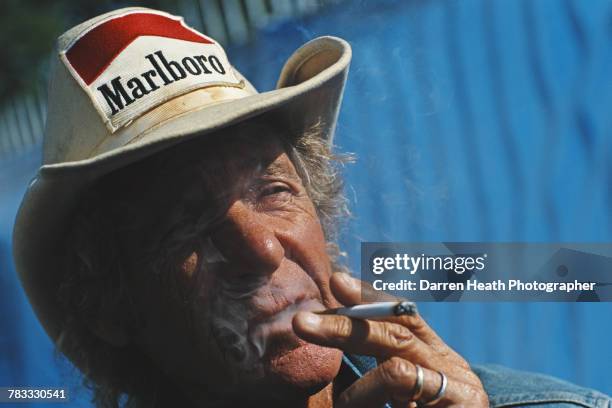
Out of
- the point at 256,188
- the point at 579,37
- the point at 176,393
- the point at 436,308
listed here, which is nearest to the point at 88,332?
the point at 176,393

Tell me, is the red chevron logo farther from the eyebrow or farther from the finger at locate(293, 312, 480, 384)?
the finger at locate(293, 312, 480, 384)

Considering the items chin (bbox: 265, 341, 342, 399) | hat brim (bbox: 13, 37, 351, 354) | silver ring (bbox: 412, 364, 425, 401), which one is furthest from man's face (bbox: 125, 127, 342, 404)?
silver ring (bbox: 412, 364, 425, 401)

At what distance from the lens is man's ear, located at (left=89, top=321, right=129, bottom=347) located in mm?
1936

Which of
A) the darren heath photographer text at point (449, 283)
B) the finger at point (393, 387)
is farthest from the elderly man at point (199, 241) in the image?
the darren heath photographer text at point (449, 283)

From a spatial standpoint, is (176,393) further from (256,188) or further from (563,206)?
(563,206)

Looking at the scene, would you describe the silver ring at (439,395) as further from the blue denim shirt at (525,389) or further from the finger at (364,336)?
the blue denim shirt at (525,389)

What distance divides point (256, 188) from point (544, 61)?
823 millimetres

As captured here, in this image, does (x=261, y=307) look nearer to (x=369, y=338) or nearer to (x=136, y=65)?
(x=369, y=338)

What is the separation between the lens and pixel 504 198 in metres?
2.08

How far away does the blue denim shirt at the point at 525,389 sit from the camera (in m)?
1.84

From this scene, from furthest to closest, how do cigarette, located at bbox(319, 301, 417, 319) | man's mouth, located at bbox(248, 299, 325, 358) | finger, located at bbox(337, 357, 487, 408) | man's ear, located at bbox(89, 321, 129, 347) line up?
man's ear, located at bbox(89, 321, 129, 347) < man's mouth, located at bbox(248, 299, 325, 358) < finger, located at bbox(337, 357, 487, 408) < cigarette, located at bbox(319, 301, 417, 319)

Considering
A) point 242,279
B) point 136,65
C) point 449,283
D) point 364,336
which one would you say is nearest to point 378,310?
point 364,336

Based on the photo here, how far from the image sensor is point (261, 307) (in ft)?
5.34

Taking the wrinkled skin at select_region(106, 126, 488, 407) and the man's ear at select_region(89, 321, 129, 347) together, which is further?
the man's ear at select_region(89, 321, 129, 347)
